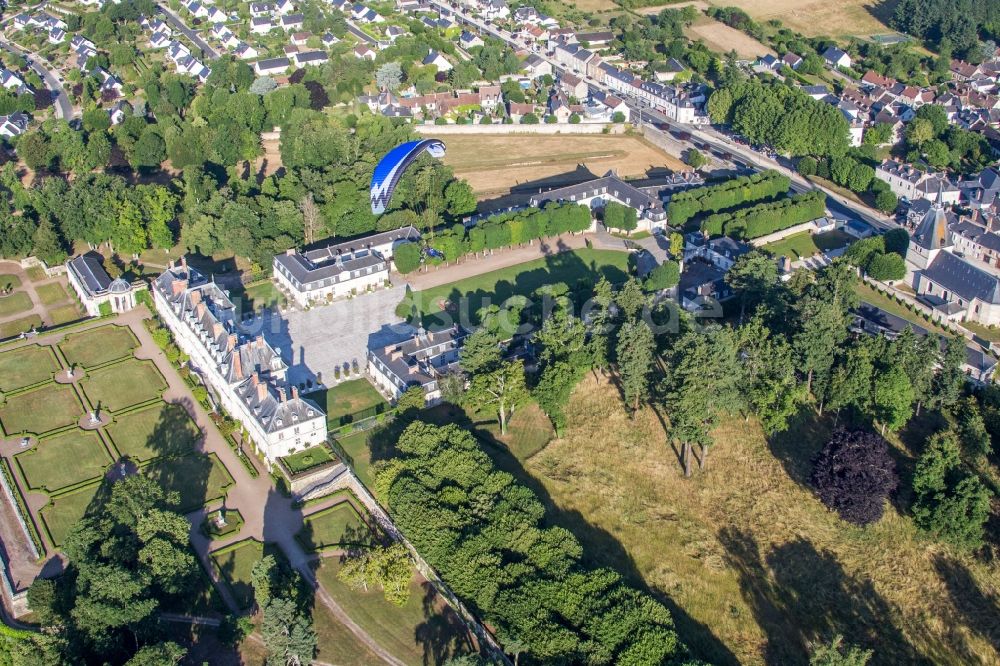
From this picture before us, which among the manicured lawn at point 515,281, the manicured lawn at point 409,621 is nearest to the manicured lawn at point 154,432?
the manicured lawn at point 409,621

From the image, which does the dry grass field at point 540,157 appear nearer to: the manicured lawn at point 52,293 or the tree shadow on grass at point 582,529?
the tree shadow on grass at point 582,529

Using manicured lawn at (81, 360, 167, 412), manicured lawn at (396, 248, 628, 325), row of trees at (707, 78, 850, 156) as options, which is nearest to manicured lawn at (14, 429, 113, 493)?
manicured lawn at (81, 360, 167, 412)

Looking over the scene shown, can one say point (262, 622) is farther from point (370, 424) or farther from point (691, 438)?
point (691, 438)

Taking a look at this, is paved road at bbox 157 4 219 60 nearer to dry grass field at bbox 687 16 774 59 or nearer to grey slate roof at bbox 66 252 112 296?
grey slate roof at bbox 66 252 112 296

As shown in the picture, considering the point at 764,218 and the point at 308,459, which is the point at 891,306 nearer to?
the point at 764,218

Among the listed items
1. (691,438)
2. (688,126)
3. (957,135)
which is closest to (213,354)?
(691,438)

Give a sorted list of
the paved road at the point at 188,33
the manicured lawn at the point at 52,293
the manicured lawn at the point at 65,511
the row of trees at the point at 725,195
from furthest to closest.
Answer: the paved road at the point at 188,33 → the row of trees at the point at 725,195 → the manicured lawn at the point at 52,293 → the manicured lawn at the point at 65,511
